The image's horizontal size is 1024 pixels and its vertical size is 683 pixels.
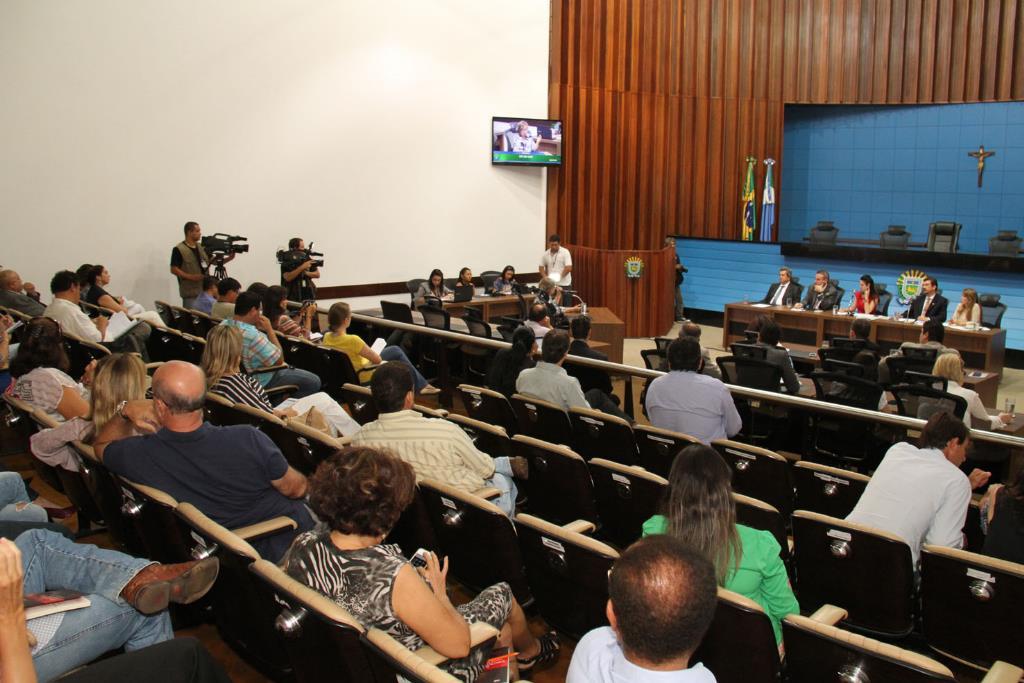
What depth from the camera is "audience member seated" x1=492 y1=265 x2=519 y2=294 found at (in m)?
12.0

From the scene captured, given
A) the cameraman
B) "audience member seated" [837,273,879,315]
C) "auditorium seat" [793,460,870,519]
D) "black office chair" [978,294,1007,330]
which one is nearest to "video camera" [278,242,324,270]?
the cameraman

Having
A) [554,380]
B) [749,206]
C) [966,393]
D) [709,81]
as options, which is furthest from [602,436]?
[709,81]

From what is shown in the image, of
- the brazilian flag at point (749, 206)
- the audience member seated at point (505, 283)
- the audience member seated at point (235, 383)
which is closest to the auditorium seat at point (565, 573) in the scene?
the audience member seated at point (235, 383)

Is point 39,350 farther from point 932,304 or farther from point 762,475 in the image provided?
point 932,304

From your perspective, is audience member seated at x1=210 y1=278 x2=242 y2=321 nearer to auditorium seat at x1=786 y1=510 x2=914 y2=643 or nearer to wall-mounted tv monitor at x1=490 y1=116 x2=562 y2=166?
auditorium seat at x1=786 y1=510 x2=914 y2=643

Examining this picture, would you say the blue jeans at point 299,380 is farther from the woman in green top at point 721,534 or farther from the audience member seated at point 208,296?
the woman in green top at point 721,534

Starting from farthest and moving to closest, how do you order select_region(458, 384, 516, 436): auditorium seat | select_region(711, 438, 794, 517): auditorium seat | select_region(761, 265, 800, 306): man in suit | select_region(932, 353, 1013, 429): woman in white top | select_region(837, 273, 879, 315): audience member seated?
select_region(761, 265, 800, 306): man in suit < select_region(837, 273, 879, 315): audience member seated < select_region(932, 353, 1013, 429): woman in white top < select_region(458, 384, 516, 436): auditorium seat < select_region(711, 438, 794, 517): auditorium seat

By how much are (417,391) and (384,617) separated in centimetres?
400

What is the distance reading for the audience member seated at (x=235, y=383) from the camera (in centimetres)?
429

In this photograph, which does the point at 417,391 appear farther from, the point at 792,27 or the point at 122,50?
the point at 792,27

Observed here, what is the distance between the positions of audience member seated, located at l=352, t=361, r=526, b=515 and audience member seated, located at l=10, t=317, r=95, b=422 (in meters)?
1.45

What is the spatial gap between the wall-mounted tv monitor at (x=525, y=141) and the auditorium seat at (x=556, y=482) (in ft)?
32.4

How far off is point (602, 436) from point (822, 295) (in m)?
7.48

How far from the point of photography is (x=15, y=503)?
3152mm
